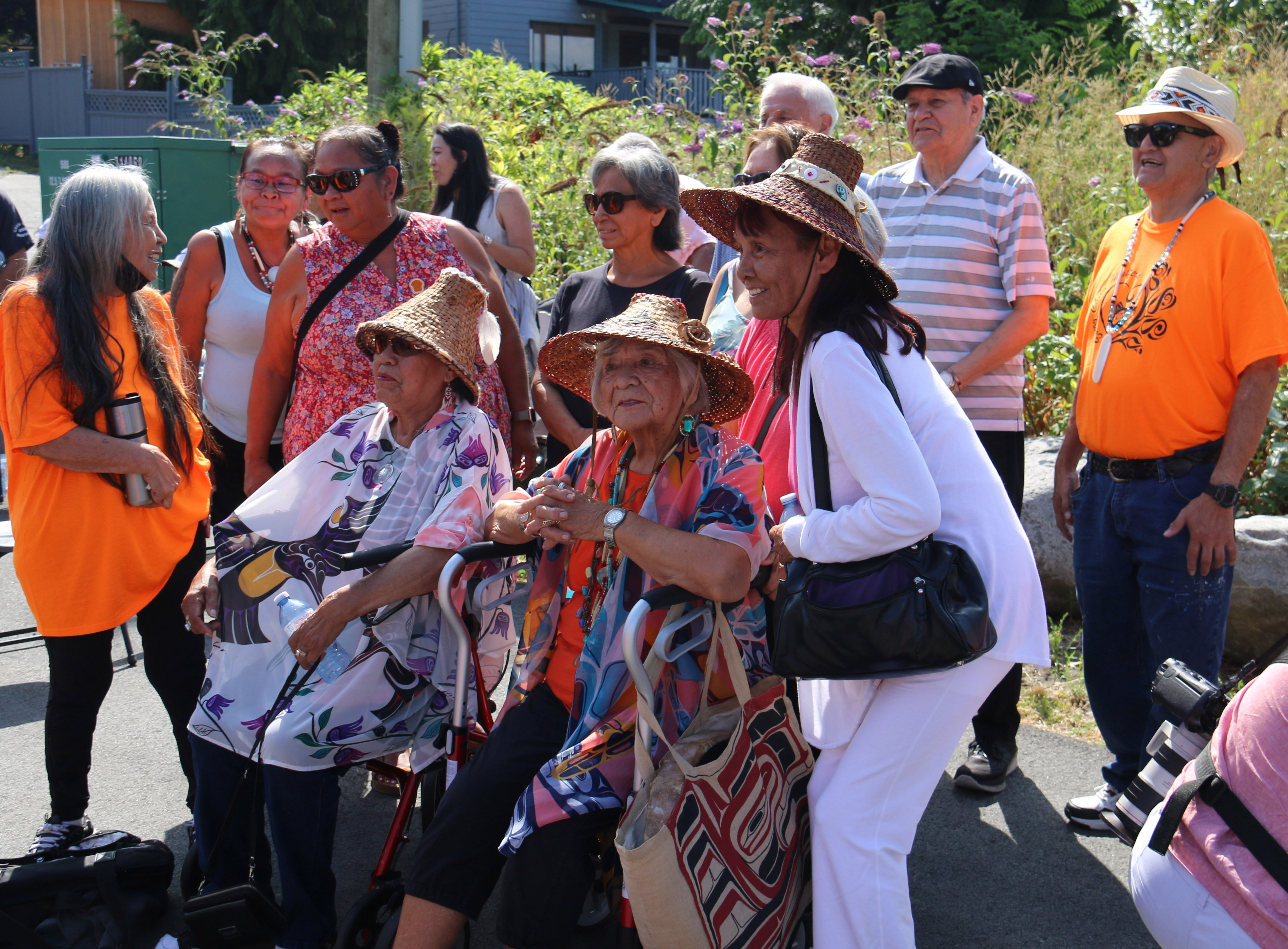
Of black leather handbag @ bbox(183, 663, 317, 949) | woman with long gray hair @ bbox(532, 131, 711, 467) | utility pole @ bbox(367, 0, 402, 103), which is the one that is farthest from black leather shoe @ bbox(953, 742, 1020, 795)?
utility pole @ bbox(367, 0, 402, 103)

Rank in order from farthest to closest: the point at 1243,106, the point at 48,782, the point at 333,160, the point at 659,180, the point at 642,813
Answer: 1. the point at 1243,106
2. the point at 659,180
3. the point at 333,160
4. the point at 48,782
5. the point at 642,813

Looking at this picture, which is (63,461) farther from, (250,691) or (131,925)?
(131,925)

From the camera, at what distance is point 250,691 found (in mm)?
2979

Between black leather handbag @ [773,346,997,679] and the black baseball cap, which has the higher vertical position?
the black baseball cap

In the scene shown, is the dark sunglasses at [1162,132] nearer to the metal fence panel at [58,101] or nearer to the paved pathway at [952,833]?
the paved pathway at [952,833]

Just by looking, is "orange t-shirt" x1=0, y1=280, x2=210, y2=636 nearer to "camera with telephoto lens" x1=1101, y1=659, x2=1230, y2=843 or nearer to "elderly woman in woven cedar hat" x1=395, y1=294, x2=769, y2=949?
"elderly woman in woven cedar hat" x1=395, y1=294, x2=769, y2=949

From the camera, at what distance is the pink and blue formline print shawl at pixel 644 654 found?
2.47 meters

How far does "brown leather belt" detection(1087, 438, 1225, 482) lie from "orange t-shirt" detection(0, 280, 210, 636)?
2897 mm

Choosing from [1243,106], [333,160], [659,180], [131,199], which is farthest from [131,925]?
[1243,106]

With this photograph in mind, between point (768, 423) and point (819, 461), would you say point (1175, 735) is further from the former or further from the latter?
point (768, 423)

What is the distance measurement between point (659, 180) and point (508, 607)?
1706 millimetres

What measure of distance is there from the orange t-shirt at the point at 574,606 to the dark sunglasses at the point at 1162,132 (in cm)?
177

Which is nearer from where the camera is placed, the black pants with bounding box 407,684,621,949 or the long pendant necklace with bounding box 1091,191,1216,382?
the black pants with bounding box 407,684,621,949

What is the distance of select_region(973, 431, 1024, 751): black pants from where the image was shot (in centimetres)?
363
